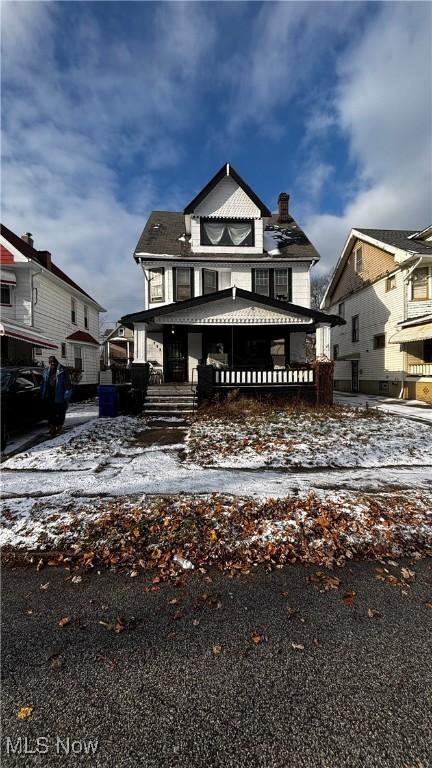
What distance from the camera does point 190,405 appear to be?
11523mm

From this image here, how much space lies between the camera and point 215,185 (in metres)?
16.1

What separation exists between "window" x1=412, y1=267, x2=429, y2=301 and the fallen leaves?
20412 millimetres

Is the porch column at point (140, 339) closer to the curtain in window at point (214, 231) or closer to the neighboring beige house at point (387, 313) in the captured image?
the curtain in window at point (214, 231)

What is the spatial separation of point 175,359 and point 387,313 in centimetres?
1256

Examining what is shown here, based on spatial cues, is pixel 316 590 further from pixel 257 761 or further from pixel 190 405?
pixel 190 405

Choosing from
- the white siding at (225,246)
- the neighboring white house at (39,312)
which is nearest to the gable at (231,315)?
the white siding at (225,246)

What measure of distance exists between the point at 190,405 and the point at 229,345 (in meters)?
5.47

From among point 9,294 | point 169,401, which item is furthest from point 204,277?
point 9,294

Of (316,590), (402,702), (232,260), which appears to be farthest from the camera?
(232,260)

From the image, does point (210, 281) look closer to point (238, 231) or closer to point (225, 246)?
point (225, 246)

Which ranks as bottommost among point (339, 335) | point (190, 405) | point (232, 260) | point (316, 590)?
point (316, 590)

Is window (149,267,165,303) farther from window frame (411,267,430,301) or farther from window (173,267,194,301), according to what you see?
window frame (411,267,430,301)

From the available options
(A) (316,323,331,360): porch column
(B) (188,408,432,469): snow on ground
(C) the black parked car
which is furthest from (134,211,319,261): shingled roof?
(C) the black parked car

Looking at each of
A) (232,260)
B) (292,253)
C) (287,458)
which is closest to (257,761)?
(287,458)
